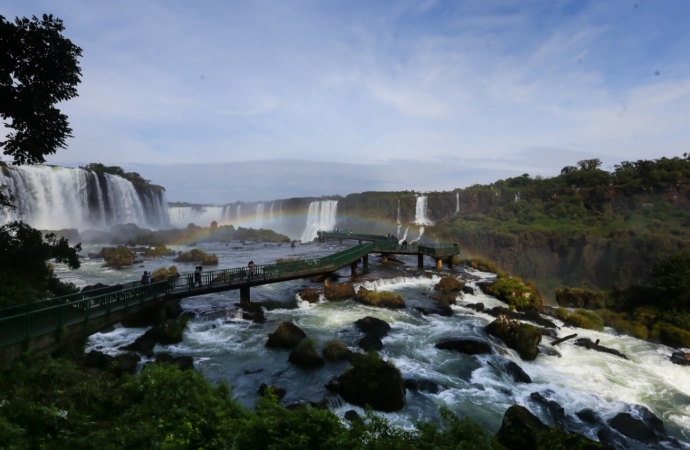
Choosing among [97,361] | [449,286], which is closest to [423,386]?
[97,361]

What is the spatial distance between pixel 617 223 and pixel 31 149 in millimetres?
62593

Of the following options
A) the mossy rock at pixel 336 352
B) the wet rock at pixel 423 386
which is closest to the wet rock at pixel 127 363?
the mossy rock at pixel 336 352

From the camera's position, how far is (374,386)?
36.9 ft

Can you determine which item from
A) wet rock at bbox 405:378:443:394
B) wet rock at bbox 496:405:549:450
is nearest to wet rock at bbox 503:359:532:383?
wet rock at bbox 405:378:443:394

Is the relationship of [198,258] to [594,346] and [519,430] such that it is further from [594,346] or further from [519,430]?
[519,430]

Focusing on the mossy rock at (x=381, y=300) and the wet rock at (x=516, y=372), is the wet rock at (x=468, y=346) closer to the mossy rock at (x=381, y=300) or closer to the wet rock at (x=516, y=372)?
the wet rock at (x=516, y=372)

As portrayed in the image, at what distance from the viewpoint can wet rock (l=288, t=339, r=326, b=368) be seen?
45.2 feet

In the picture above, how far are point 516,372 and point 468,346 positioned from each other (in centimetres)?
215

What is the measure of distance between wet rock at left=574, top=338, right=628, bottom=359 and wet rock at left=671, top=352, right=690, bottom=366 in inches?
76.2

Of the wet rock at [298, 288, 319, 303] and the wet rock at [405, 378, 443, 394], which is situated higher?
the wet rock at [298, 288, 319, 303]

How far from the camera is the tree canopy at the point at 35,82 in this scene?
11.5m

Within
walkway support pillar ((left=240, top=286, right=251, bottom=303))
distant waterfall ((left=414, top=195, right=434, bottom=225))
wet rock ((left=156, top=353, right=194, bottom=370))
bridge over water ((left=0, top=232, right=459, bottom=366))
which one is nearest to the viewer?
bridge over water ((left=0, top=232, right=459, bottom=366))

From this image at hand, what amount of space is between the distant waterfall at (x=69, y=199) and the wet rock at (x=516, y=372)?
49488 mm

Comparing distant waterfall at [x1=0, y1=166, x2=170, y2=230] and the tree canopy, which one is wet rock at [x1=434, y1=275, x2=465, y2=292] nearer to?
the tree canopy
